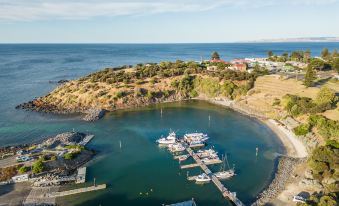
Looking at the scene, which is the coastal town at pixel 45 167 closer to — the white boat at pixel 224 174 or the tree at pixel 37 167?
the tree at pixel 37 167

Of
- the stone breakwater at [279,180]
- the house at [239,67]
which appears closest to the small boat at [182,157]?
the stone breakwater at [279,180]

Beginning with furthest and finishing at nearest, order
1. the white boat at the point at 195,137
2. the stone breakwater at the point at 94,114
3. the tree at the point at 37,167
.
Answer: the stone breakwater at the point at 94,114 < the white boat at the point at 195,137 < the tree at the point at 37,167

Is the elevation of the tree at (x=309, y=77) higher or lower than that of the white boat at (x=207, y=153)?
higher

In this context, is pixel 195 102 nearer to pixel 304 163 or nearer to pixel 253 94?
pixel 253 94

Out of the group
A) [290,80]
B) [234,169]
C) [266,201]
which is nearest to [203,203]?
[266,201]

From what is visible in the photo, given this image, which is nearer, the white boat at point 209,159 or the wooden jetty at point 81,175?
the wooden jetty at point 81,175

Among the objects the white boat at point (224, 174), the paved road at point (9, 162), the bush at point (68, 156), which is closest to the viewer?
the white boat at point (224, 174)
